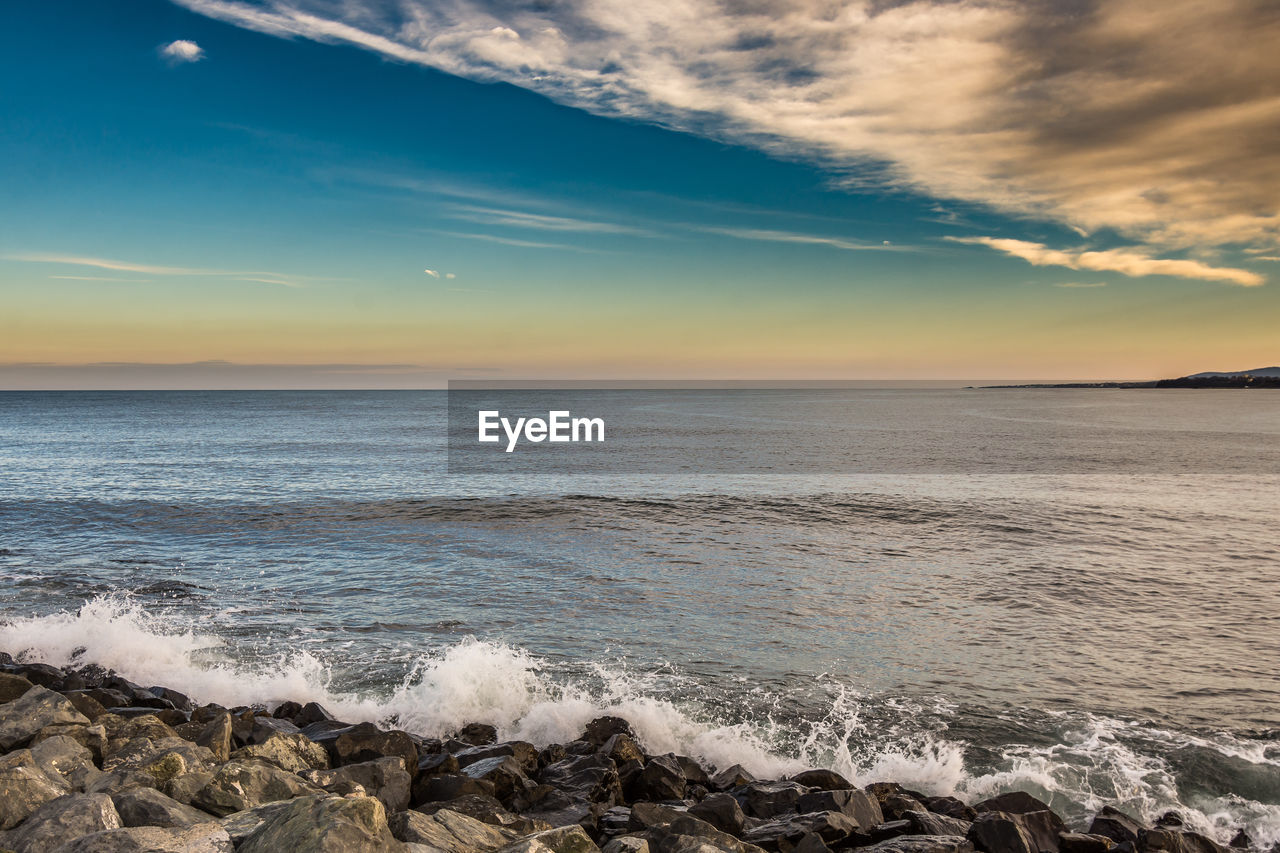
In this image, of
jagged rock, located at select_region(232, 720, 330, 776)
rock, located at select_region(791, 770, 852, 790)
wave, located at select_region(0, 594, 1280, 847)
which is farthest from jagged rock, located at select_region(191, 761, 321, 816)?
rock, located at select_region(791, 770, 852, 790)

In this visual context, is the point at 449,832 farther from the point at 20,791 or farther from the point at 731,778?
the point at 731,778

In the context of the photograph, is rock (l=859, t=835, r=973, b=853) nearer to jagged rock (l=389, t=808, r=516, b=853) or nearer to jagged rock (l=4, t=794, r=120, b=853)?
jagged rock (l=389, t=808, r=516, b=853)

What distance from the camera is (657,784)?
381 inches

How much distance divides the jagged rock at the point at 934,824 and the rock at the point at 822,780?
43.1 inches

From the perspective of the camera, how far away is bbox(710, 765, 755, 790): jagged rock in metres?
10.1

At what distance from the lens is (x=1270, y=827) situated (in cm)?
970

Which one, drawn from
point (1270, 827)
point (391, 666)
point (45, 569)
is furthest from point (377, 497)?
point (1270, 827)

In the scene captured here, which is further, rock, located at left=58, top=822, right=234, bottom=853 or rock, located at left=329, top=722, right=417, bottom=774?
rock, located at left=329, top=722, right=417, bottom=774

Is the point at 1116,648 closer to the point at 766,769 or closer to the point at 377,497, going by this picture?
the point at 766,769

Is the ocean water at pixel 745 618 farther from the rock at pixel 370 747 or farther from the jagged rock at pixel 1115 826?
the rock at pixel 370 747

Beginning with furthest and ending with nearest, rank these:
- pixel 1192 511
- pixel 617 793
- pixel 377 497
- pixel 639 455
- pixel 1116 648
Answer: pixel 639 455 → pixel 377 497 → pixel 1192 511 → pixel 1116 648 → pixel 617 793

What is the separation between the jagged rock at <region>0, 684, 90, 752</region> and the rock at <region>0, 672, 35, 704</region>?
1295 millimetres

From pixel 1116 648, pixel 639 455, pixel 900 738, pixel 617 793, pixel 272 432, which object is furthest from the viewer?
pixel 272 432

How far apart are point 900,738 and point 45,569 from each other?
23782 mm
